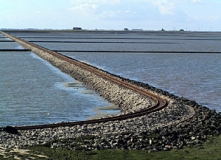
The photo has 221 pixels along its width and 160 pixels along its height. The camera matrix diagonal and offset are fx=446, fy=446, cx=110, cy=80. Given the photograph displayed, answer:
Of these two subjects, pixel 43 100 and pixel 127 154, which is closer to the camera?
pixel 127 154

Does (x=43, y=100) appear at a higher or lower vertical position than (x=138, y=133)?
lower

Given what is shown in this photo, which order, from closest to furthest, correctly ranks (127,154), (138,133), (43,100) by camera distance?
(127,154) < (138,133) < (43,100)

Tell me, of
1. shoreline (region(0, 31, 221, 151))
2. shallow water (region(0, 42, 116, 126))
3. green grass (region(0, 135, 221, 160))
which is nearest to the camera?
green grass (region(0, 135, 221, 160))

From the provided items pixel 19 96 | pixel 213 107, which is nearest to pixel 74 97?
pixel 19 96

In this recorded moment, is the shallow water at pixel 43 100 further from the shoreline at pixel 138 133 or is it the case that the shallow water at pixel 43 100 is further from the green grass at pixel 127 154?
the green grass at pixel 127 154

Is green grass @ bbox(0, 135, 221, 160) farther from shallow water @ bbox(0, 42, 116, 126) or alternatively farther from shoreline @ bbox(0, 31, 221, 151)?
shallow water @ bbox(0, 42, 116, 126)

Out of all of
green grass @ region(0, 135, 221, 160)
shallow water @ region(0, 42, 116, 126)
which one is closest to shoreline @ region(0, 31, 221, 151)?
green grass @ region(0, 135, 221, 160)

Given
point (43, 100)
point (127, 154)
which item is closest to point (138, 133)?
point (127, 154)

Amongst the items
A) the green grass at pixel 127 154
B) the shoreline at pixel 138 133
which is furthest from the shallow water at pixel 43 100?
the green grass at pixel 127 154

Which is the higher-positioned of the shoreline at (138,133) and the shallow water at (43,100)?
the shoreline at (138,133)

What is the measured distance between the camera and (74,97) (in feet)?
93.0

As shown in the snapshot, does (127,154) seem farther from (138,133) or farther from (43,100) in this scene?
(43,100)

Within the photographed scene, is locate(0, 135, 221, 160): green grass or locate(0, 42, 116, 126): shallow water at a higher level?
locate(0, 135, 221, 160): green grass

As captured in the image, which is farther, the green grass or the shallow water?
the shallow water
